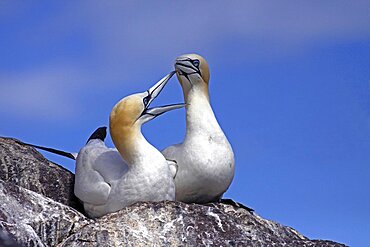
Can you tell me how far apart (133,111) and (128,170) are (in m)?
0.62

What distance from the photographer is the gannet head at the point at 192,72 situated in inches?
294

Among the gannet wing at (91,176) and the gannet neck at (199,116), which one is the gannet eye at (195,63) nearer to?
the gannet neck at (199,116)

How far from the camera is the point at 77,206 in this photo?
7488 millimetres

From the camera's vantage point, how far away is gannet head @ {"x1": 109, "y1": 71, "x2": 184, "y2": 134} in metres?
6.53

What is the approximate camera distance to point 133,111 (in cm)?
658


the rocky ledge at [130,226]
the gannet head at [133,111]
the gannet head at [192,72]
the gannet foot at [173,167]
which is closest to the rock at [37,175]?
the gannet foot at [173,167]

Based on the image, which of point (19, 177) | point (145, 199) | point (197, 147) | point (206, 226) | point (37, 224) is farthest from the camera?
point (19, 177)

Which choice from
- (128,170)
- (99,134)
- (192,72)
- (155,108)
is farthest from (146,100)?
(99,134)

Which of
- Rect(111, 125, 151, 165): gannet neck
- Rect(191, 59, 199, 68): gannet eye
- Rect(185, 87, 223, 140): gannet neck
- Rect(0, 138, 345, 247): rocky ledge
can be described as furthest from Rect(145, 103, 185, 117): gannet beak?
Rect(0, 138, 345, 247): rocky ledge

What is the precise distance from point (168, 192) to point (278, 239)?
129cm

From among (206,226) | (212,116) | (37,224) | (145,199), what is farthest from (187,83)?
(37,224)

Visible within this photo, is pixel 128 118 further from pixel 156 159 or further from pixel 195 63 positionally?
pixel 195 63

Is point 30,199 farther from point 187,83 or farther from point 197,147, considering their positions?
point 187,83

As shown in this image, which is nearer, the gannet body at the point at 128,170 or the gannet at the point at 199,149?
the gannet body at the point at 128,170
